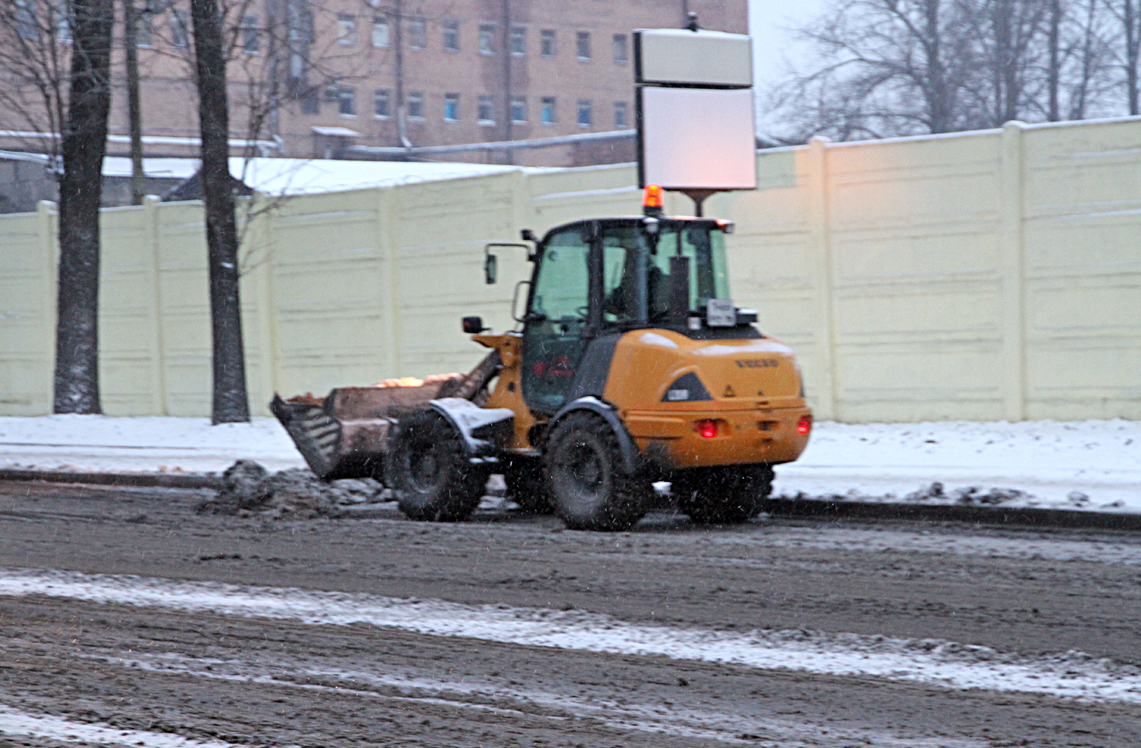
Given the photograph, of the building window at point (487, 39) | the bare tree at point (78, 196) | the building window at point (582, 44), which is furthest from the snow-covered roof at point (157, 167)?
the building window at point (582, 44)

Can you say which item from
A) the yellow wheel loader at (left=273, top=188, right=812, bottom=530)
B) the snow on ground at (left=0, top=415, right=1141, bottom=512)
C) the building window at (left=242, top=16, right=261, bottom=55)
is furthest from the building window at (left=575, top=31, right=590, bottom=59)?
the yellow wheel loader at (left=273, top=188, right=812, bottom=530)

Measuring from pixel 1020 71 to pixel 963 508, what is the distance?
3035 centimetres

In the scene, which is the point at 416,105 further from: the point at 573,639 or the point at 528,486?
the point at 573,639

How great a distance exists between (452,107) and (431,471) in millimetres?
64814

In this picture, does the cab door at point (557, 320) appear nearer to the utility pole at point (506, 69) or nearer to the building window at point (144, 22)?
the building window at point (144, 22)

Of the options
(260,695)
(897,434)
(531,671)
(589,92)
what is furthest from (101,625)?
(589,92)

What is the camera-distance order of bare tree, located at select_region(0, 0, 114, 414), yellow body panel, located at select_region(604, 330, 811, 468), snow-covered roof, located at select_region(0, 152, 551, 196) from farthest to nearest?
1. snow-covered roof, located at select_region(0, 152, 551, 196)
2. bare tree, located at select_region(0, 0, 114, 414)
3. yellow body panel, located at select_region(604, 330, 811, 468)

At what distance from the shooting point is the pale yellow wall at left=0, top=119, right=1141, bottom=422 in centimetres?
1441

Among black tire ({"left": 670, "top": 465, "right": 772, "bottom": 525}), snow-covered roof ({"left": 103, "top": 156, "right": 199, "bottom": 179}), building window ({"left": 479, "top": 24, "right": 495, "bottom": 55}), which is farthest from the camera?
building window ({"left": 479, "top": 24, "right": 495, "bottom": 55})

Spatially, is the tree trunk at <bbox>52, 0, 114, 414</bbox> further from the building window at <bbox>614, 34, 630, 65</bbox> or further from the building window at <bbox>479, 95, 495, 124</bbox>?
the building window at <bbox>614, 34, 630, 65</bbox>

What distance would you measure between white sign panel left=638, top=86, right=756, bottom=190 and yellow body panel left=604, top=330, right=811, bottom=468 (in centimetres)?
591

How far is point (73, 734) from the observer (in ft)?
16.2

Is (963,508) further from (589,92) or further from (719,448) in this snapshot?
(589,92)

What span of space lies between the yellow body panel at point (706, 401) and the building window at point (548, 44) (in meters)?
66.9
